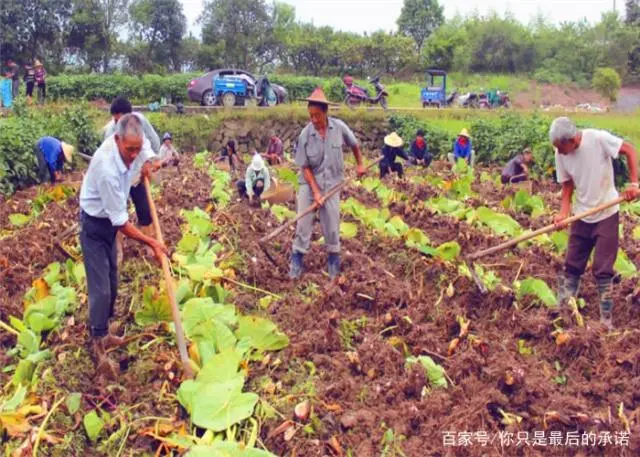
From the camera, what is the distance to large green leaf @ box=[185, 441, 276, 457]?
3186 millimetres

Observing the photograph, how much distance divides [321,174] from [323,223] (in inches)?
14.9

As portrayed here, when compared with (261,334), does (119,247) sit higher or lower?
higher

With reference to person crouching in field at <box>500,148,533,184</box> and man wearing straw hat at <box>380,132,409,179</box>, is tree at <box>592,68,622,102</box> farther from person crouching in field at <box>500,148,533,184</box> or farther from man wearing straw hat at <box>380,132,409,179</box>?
man wearing straw hat at <box>380,132,409,179</box>

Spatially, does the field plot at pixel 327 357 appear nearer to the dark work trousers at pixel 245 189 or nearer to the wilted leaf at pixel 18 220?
the wilted leaf at pixel 18 220

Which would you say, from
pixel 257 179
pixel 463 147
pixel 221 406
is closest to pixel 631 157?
pixel 221 406

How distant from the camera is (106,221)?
4.24 metres

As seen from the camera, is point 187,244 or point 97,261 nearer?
point 97,261

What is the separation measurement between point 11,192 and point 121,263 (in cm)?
525

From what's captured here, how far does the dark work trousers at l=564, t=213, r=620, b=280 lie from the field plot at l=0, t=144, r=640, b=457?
0.29 meters

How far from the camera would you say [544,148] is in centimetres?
1245

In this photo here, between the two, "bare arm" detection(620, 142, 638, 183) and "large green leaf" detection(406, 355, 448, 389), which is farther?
"bare arm" detection(620, 142, 638, 183)

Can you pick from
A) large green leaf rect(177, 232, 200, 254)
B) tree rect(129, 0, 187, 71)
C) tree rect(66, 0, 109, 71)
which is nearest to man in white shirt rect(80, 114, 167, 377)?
large green leaf rect(177, 232, 200, 254)

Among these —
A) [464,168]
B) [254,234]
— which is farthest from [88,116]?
[254,234]

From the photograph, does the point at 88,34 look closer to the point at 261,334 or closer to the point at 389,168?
the point at 389,168
